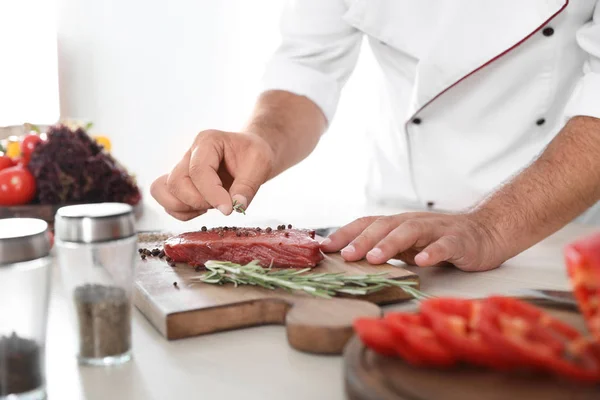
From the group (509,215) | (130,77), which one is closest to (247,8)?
(130,77)

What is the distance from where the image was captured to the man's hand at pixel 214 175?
1.49 metres

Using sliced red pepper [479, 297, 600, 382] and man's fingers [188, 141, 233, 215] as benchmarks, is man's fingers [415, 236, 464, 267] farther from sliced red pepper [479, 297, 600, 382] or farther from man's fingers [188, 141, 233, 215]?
sliced red pepper [479, 297, 600, 382]

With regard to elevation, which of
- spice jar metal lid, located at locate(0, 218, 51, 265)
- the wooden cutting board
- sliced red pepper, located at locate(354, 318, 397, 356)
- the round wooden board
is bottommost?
the wooden cutting board

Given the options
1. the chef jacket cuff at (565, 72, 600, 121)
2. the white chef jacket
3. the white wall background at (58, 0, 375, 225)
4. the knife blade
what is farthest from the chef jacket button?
the white wall background at (58, 0, 375, 225)

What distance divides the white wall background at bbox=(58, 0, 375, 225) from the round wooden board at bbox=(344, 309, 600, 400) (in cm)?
316

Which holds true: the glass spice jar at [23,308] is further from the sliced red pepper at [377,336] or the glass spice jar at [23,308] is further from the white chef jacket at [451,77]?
the white chef jacket at [451,77]

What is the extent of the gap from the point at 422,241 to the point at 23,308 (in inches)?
30.7

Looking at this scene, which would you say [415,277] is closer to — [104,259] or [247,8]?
[104,259]

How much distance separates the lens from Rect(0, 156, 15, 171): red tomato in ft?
6.39

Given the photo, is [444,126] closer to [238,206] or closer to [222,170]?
[222,170]

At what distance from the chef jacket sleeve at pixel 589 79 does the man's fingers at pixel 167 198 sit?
0.91 metres

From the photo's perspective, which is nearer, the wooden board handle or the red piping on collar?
the wooden board handle

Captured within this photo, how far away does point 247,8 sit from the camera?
4.05 m

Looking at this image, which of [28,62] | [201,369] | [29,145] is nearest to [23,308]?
[201,369]
